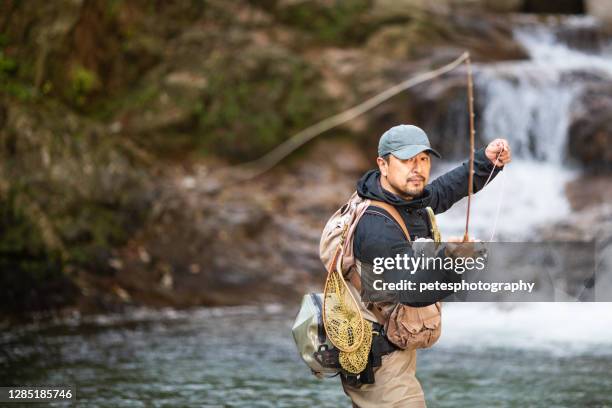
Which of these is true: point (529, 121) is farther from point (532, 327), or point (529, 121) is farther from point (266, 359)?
point (266, 359)

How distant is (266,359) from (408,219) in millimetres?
4721

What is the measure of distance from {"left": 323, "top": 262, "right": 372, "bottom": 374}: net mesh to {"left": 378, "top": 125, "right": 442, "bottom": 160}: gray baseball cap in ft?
1.86

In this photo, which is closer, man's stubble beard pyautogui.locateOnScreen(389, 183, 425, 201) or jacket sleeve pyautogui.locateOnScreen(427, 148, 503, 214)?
man's stubble beard pyautogui.locateOnScreen(389, 183, 425, 201)

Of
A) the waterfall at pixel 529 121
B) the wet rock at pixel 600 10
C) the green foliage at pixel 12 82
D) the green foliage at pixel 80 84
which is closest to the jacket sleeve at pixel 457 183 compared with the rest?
the waterfall at pixel 529 121

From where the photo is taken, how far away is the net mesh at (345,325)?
392cm

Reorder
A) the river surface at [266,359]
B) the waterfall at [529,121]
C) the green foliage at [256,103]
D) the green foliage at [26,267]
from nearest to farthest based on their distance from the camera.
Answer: the river surface at [266,359] < the green foliage at [26,267] < the waterfall at [529,121] < the green foliage at [256,103]

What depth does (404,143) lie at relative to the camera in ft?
12.9

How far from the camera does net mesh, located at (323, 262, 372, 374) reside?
3.92 m

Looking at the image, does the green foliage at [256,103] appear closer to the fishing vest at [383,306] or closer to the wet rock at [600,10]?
the wet rock at [600,10]

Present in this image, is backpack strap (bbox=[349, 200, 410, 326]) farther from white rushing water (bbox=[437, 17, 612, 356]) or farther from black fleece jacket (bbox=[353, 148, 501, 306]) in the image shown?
white rushing water (bbox=[437, 17, 612, 356])

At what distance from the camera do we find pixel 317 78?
598 inches

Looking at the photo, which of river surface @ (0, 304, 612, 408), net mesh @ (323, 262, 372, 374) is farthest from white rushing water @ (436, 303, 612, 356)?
net mesh @ (323, 262, 372, 374)

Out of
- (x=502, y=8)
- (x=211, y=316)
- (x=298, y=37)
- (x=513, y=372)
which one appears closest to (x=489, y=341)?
(x=513, y=372)

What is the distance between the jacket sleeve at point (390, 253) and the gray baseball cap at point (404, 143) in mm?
296
